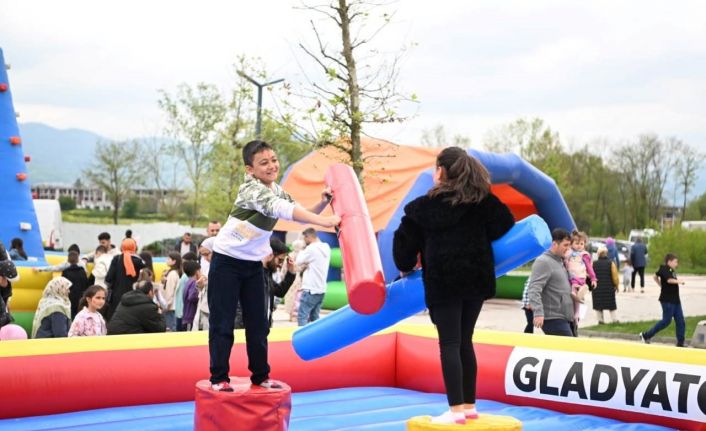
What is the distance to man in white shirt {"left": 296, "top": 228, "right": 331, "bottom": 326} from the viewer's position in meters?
11.6

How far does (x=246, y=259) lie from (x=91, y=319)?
2.93m

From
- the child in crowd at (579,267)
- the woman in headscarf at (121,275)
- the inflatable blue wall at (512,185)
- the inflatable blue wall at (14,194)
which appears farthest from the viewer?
the inflatable blue wall at (512,185)

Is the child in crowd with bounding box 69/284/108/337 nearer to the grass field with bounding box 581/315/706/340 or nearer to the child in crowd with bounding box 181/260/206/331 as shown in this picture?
the child in crowd with bounding box 181/260/206/331

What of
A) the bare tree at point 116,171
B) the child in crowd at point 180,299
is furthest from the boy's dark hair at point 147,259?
the bare tree at point 116,171

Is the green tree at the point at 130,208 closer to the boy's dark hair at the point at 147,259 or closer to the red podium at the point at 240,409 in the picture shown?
the boy's dark hair at the point at 147,259

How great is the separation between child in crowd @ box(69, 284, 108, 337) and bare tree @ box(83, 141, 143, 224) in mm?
48626

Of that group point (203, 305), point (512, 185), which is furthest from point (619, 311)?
point (203, 305)

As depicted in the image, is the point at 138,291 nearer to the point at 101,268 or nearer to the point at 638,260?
the point at 101,268

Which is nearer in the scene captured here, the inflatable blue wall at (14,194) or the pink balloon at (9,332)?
the pink balloon at (9,332)

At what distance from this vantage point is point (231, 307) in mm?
5457

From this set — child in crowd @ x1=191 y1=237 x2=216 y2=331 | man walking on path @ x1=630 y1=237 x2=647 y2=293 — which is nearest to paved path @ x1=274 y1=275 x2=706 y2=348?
man walking on path @ x1=630 y1=237 x2=647 y2=293

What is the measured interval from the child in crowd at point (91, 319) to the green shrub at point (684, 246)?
31141 millimetres

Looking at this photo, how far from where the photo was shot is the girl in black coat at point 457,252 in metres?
4.74

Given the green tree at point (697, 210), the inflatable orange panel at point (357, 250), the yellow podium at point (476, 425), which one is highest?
the green tree at point (697, 210)
